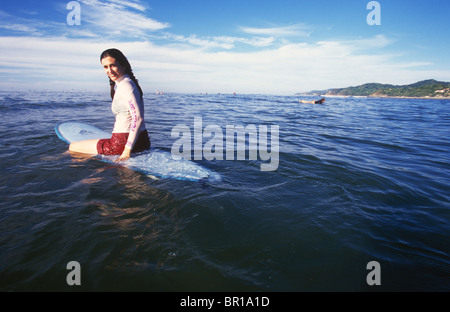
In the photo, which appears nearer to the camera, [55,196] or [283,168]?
[55,196]

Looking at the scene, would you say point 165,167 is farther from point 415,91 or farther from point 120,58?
point 415,91

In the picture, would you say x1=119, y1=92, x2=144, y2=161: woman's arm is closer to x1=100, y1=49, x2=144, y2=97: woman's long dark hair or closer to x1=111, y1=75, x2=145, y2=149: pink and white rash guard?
x1=111, y1=75, x2=145, y2=149: pink and white rash guard

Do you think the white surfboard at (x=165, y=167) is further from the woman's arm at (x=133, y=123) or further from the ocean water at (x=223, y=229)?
the woman's arm at (x=133, y=123)

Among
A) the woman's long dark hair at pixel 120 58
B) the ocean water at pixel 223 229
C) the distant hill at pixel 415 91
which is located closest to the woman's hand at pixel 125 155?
the ocean water at pixel 223 229

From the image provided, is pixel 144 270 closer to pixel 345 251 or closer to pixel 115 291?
pixel 115 291

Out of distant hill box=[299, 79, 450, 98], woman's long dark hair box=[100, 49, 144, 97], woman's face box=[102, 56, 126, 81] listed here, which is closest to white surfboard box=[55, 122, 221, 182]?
woman's long dark hair box=[100, 49, 144, 97]

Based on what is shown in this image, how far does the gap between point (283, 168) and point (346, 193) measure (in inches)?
61.5

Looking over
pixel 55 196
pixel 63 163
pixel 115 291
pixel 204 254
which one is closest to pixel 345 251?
pixel 204 254

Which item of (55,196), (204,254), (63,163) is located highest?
(63,163)

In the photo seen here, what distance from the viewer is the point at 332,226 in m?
2.95

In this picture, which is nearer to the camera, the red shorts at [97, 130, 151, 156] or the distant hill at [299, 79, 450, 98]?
the red shorts at [97, 130, 151, 156]

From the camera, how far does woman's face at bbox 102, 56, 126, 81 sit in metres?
3.96

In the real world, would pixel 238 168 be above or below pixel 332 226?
above
